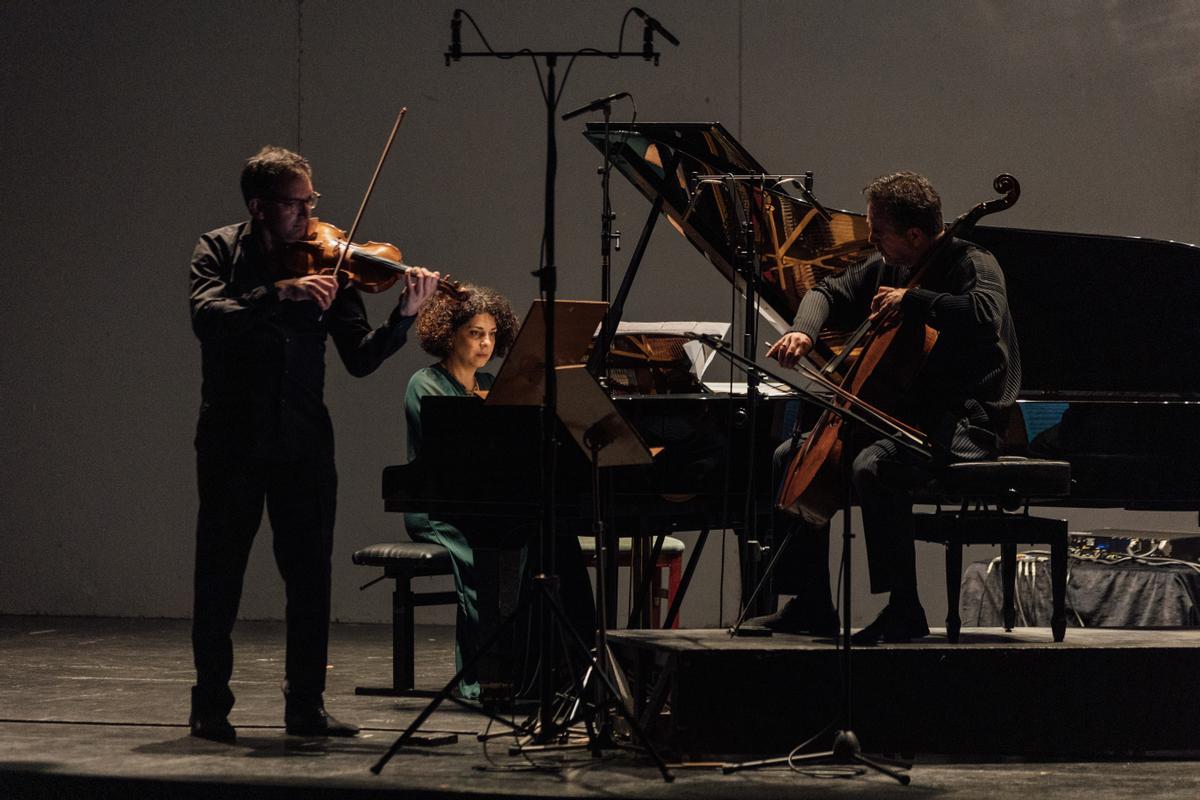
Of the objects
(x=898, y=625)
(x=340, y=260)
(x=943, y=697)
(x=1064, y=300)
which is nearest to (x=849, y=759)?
(x=943, y=697)

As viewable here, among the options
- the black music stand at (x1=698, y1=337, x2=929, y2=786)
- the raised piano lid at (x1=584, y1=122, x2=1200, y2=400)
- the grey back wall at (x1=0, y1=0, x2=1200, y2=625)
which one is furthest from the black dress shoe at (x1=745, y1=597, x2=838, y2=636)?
the grey back wall at (x1=0, y1=0, x2=1200, y2=625)

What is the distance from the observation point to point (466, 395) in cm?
483

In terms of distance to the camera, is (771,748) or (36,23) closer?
(771,748)

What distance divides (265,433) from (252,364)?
0.59 ft

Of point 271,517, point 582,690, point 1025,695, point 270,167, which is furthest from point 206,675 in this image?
point 1025,695

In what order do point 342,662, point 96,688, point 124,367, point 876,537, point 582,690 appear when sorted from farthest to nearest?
point 124,367, point 342,662, point 96,688, point 876,537, point 582,690

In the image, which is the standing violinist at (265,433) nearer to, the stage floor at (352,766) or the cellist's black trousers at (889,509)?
the stage floor at (352,766)

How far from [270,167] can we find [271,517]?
2.92 feet

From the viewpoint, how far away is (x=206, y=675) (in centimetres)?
374

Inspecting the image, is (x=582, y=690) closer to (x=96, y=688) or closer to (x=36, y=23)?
(x=96, y=688)

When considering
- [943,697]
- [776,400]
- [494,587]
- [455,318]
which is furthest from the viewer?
[455,318]

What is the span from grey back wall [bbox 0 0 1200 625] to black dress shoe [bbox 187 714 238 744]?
333 cm

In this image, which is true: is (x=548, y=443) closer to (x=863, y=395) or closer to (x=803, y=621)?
(x=863, y=395)

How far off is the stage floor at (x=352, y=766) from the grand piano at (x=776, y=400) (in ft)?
2.22
